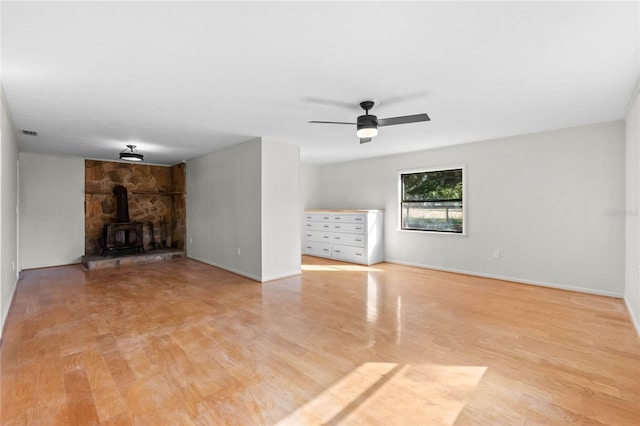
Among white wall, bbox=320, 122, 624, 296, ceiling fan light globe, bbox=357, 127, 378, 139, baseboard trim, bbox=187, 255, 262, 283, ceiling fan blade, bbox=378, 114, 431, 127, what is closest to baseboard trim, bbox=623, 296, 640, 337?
white wall, bbox=320, 122, 624, 296

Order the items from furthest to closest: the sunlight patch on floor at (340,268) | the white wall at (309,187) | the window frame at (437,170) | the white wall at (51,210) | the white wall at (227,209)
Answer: the white wall at (309,187)
the white wall at (51,210)
the sunlight patch on floor at (340,268)
the window frame at (437,170)
the white wall at (227,209)

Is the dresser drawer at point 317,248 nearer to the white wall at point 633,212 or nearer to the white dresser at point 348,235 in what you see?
the white dresser at point 348,235

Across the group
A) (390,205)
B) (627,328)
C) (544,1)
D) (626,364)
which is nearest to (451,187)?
(390,205)

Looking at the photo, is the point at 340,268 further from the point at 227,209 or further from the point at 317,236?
the point at 227,209

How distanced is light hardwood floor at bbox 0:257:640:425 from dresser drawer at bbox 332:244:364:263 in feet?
6.79

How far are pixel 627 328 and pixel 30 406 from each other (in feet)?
16.3

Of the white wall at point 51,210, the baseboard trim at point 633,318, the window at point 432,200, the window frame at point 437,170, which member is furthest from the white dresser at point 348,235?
the white wall at point 51,210

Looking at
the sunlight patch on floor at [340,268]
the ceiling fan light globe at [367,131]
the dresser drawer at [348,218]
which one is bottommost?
the sunlight patch on floor at [340,268]

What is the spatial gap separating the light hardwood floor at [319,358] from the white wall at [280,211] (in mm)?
809

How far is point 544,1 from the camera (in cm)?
164

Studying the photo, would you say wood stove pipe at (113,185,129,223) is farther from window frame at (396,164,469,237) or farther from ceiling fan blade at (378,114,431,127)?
ceiling fan blade at (378,114,431,127)

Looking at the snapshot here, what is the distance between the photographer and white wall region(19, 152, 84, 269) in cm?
597

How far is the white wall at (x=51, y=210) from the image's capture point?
597 cm

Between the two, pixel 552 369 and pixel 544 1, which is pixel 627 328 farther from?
pixel 544 1
